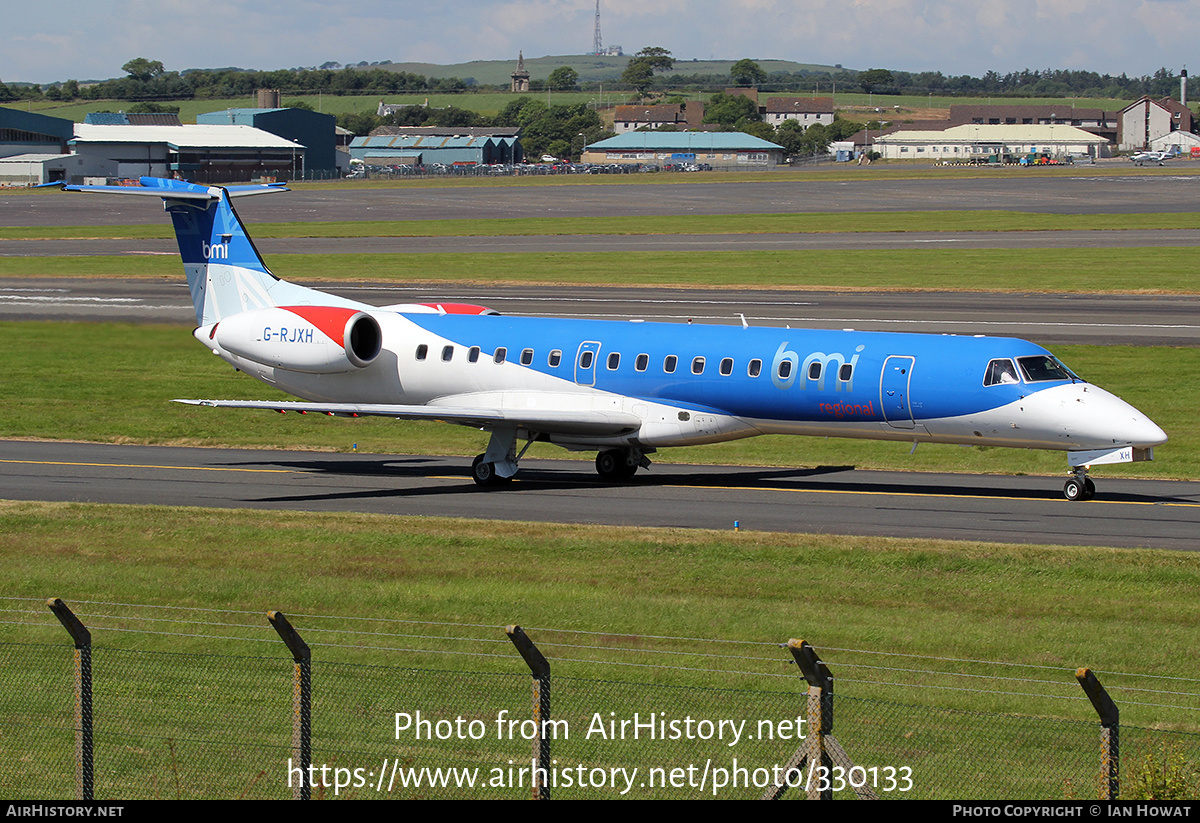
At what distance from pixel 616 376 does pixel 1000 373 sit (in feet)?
26.4

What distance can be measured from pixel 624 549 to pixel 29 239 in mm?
81597

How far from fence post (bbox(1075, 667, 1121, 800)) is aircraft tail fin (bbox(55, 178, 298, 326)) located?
1080 inches

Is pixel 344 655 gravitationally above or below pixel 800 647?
below

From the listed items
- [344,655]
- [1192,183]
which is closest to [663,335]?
[344,655]

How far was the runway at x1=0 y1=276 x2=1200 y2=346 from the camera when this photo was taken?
51.6m

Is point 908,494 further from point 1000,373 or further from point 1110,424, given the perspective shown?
point 1110,424

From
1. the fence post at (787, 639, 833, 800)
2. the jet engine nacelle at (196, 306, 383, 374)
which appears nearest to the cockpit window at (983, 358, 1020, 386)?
the jet engine nacelle at (196, 306, 383, 374)

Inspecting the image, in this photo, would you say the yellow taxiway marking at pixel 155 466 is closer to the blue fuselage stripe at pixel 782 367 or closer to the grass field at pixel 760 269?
the blue fuselage stripe at pixel 782 367

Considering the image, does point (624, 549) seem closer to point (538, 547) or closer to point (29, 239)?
point (538, 547)

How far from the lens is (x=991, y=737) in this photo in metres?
14.1

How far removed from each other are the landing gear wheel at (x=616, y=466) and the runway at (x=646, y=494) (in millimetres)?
364

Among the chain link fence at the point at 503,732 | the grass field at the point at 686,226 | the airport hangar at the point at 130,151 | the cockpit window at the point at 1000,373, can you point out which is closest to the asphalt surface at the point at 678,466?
the cockpit window at the point at 1000,373

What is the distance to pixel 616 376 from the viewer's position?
30062 millimetres

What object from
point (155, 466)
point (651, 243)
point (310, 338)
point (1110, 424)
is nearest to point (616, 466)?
point (310, 338)
